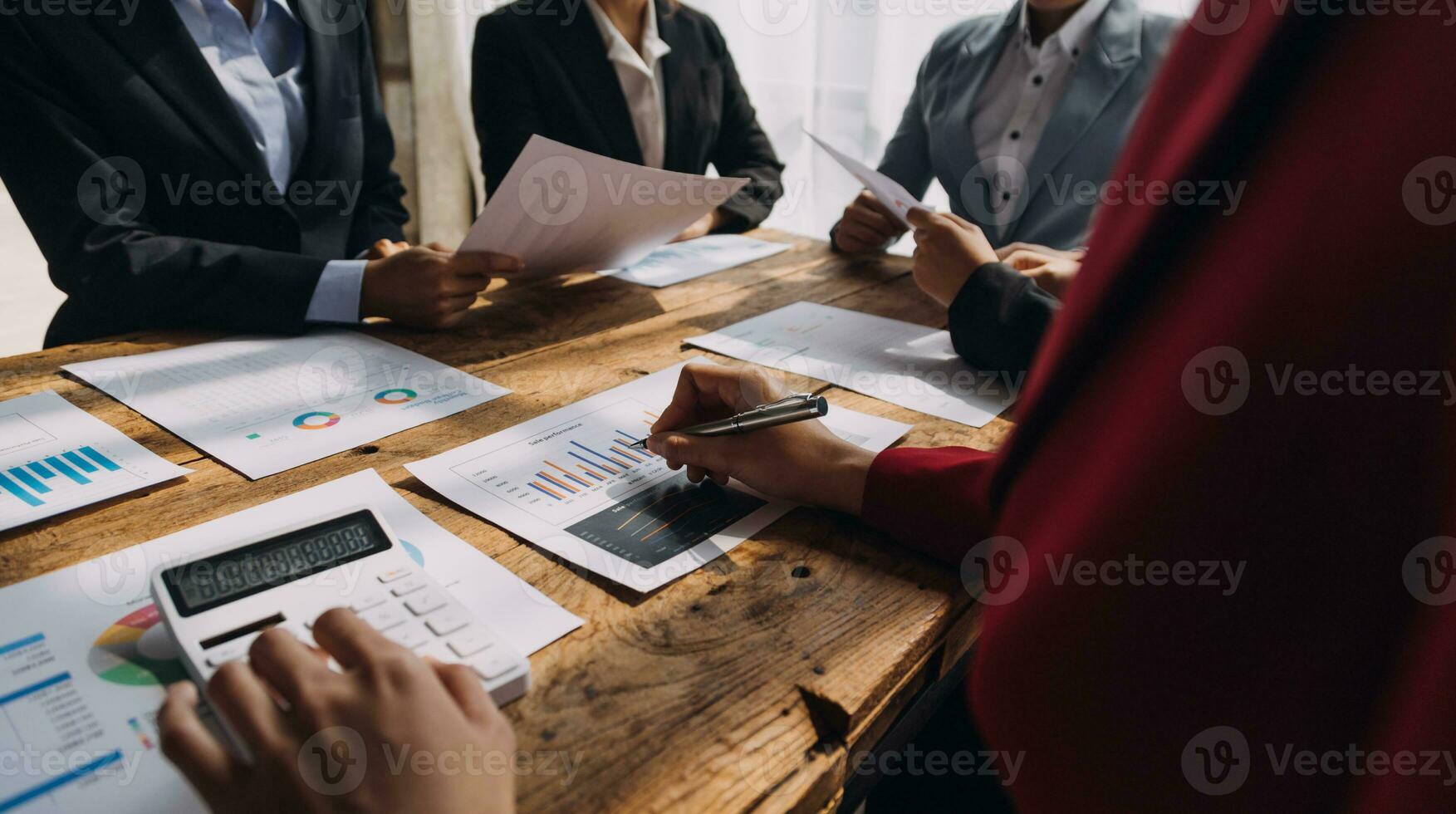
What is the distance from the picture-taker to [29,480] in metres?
0.62

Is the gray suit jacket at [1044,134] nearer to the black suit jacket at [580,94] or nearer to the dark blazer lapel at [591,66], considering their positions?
the black suit jacket at [580,94]

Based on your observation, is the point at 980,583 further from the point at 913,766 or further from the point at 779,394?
the point at 913,766

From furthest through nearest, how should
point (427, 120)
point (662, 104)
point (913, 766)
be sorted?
1. point (427, 120)
2. point (662, 104)
3. point (913, 766)

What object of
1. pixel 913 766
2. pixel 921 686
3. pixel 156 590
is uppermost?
pixel 156 590

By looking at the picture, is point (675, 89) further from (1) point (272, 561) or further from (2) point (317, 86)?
(1) point (272, 561)

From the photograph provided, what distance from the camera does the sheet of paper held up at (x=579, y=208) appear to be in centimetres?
95

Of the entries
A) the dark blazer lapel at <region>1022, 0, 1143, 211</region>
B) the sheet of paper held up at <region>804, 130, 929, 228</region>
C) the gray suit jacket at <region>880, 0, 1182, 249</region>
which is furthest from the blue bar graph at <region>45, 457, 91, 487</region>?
the dark blazer lapel at <region>1022, 0, 1143, 211</region>

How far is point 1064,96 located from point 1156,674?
55.8 inches

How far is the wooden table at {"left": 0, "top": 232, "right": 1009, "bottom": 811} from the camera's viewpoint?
0.40m

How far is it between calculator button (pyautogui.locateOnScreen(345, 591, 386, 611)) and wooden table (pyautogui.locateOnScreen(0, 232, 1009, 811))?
95mm

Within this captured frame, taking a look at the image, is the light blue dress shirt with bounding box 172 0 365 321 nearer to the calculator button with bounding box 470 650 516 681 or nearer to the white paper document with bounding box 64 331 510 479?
the white paper document with bounding box 64 331 510 479

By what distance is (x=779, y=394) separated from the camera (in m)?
0.70

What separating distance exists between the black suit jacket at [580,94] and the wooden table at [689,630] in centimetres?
96

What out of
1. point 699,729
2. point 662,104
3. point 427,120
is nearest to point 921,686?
point 699,729
